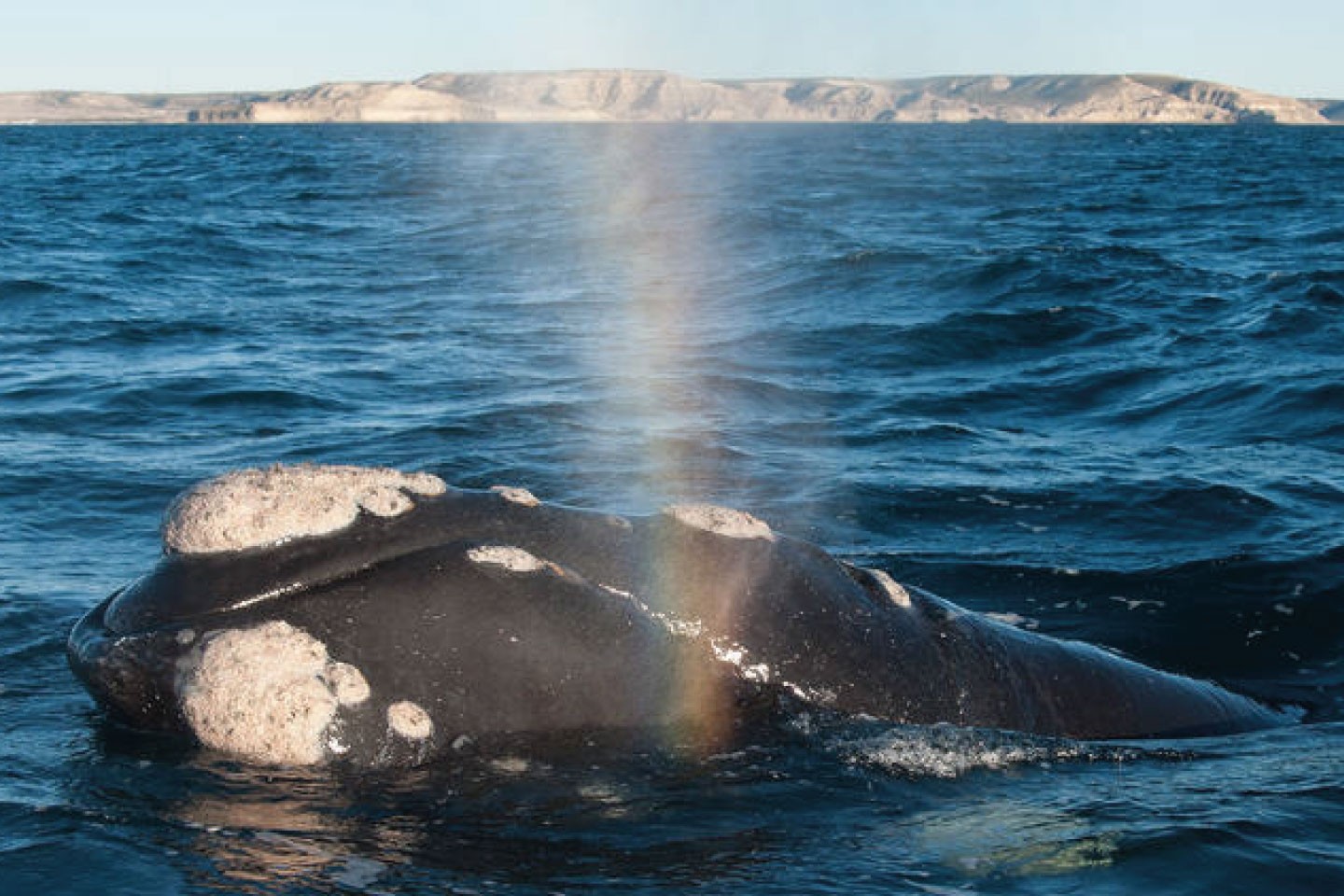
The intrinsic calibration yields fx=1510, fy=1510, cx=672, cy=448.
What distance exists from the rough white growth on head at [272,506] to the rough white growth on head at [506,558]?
326mm

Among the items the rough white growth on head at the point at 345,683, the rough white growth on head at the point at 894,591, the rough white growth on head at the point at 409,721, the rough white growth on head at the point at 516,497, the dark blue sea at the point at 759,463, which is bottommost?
the dark blue sea at the point at 759,463

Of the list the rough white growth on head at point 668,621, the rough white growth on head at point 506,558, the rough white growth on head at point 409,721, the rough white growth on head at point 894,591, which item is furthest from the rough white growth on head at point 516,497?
the rough white growth on head at point 894,591

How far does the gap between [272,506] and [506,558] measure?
82cm

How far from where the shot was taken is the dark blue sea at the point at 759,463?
4.72 m

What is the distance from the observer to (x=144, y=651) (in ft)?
16.3

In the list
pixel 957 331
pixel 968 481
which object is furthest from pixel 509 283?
pixel 968 481

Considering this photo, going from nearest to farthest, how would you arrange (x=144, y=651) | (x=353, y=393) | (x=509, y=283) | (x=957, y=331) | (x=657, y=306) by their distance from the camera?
(x=144, y=651) < (x=353, y=393) < (x=957, y=331) < (x=657, y=306) < (x=509, y=283)

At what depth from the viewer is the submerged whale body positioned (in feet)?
16.1

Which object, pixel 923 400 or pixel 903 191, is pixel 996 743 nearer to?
pixel 923 400

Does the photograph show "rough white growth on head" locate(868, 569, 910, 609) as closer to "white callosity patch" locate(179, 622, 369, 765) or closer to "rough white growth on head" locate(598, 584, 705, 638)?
"rough white growth on head" locate(598, 584, 705, 638)

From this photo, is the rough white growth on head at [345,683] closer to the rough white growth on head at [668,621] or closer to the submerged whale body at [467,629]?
the submerged whale body at [467,629]

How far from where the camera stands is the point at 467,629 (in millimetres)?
5020

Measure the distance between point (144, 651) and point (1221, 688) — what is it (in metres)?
4.52

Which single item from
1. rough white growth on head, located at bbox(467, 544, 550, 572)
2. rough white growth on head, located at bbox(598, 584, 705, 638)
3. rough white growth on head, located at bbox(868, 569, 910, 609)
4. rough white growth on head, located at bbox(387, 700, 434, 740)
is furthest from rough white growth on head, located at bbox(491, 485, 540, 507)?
rough white growth on head, located at bbox(868, 569, 910, 609)
